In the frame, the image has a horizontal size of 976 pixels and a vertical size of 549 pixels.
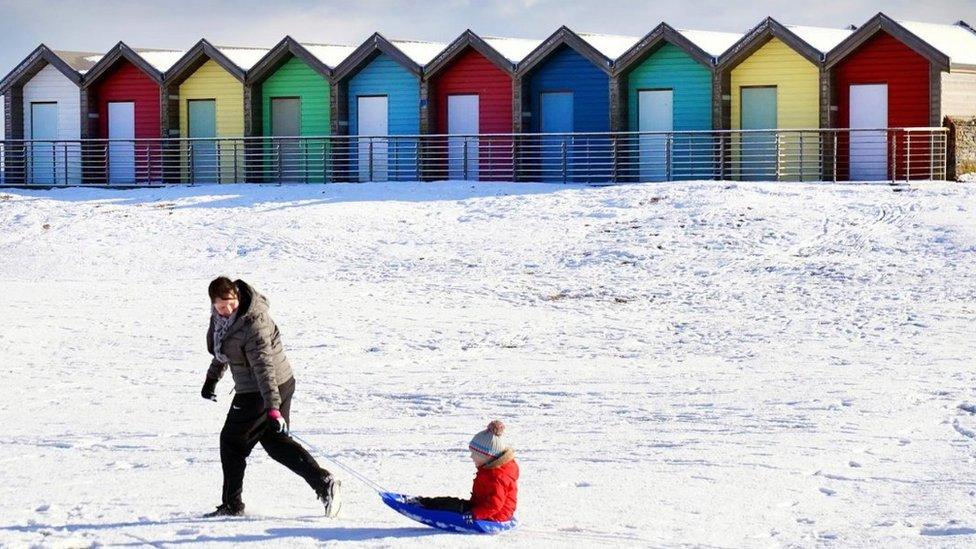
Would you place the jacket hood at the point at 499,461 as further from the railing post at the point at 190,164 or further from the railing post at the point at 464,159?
the railing post at the point at 190,164

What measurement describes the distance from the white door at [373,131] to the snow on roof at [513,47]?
2834 mm

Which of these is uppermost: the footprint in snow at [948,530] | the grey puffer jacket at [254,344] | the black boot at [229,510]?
the grey puffer jacket at [254,344]

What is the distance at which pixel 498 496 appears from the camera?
848cm

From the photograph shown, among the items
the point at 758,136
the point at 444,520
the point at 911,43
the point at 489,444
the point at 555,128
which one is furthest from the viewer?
the point at 555,128

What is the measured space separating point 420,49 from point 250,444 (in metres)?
27.3

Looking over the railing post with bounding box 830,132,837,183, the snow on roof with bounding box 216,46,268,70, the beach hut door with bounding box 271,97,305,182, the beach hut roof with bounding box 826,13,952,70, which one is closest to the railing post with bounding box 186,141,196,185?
the beach hut door with bounding box 271,97,305,182

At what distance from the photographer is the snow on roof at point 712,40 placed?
1270 inches

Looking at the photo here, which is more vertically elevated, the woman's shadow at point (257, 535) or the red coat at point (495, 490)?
the red coat at point (495, 490)

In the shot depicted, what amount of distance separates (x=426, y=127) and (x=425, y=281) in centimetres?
1242

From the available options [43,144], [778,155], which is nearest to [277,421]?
[778,155]

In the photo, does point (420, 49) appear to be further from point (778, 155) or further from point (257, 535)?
point (257, 535)

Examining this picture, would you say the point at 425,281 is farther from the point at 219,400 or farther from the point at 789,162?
the point at 789,162

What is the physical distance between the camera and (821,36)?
107 feet

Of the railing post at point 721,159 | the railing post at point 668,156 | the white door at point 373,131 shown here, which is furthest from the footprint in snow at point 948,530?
the white door at point 373,131
